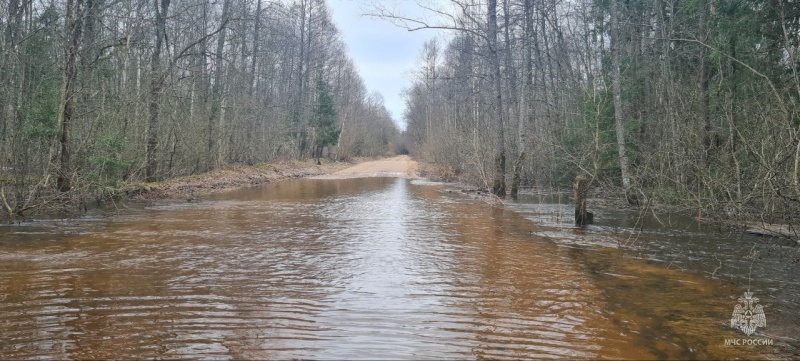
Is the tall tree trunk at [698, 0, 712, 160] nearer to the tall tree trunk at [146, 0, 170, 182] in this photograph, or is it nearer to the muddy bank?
the muddy bank

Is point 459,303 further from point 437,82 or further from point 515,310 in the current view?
point 437,82

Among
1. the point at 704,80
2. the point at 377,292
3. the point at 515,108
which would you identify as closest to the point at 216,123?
the point at 515,108

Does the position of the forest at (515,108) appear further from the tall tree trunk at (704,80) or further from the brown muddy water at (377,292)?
the brown muddy water at (377,292)

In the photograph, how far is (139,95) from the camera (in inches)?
579

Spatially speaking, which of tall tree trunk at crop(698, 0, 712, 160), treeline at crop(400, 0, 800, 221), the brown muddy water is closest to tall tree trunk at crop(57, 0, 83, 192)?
the brown muddy water

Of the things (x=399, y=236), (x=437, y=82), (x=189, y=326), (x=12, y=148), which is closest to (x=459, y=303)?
(x=189, y=326)

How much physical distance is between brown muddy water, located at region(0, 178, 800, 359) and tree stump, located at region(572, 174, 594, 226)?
2.16ft

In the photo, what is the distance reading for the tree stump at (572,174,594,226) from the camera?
414 inches

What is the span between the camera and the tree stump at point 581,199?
1052 centimetres

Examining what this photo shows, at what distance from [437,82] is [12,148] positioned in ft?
145

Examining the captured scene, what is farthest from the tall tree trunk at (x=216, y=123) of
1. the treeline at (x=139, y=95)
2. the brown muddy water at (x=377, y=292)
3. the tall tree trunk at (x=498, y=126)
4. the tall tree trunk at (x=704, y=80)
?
the tall tree trunk at (x=704, y=80)

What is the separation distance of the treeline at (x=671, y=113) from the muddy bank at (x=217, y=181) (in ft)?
31.1

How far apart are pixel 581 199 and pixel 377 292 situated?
6.74m

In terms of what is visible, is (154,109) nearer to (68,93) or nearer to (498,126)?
(68,93)
